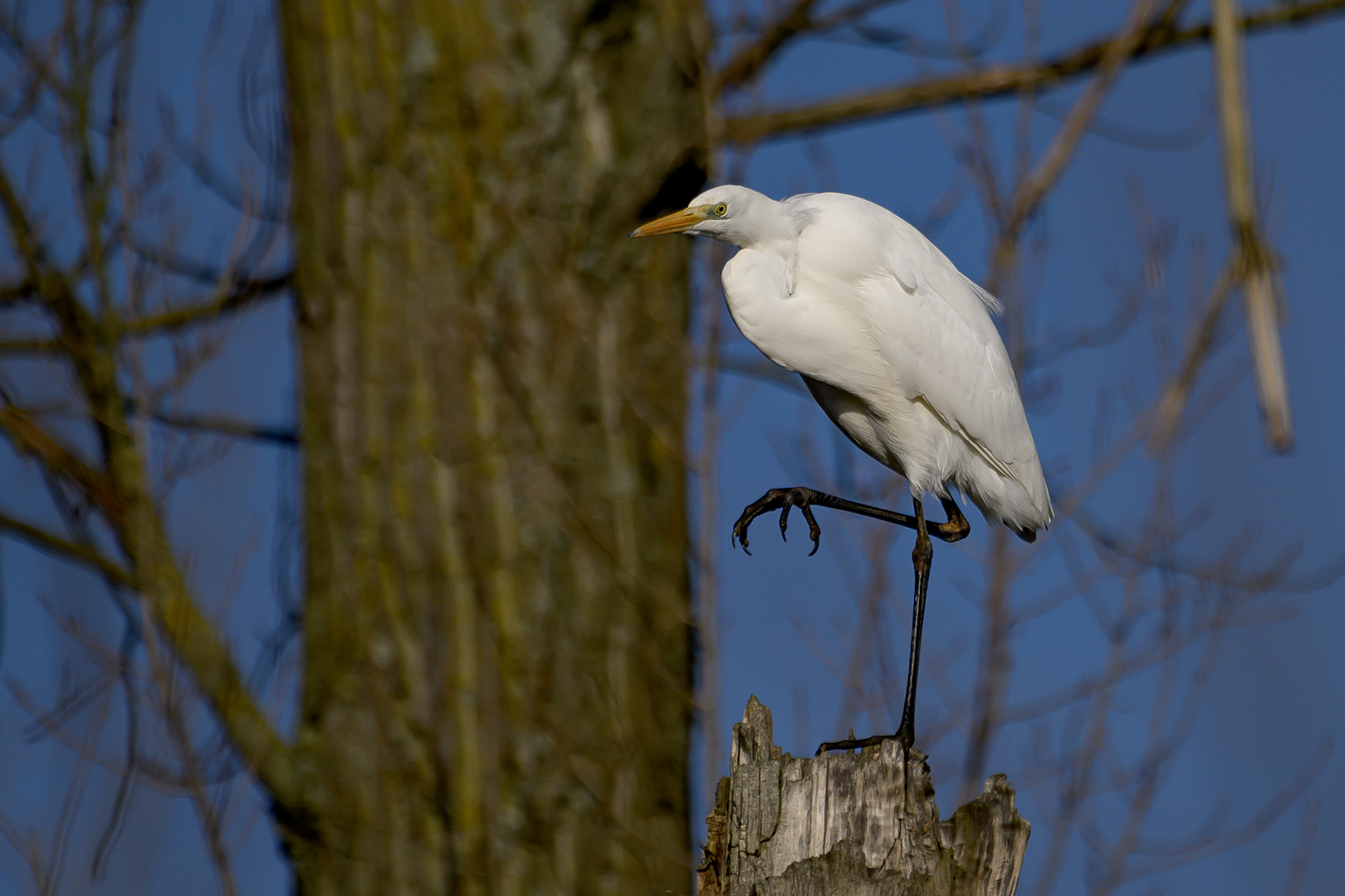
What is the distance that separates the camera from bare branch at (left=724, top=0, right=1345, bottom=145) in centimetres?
293

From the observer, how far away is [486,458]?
8.79 feet

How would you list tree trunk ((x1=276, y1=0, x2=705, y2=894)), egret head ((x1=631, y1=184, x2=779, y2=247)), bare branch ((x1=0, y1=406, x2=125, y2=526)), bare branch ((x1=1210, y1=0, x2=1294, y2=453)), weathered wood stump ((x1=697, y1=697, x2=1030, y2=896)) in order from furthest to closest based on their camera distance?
bare branch ((x1=0, y1=406, x2=125, y2=526))
tree trunk ((x1=276, y1=0, x2=705, y2=894))
egret head ((x1=631, y1=184, x2=779, y2=247))
weathered wood stump ((x1=697, y1=697, x2=1030, y2=896))
bare branch ((x1=1210, y1=0, x2=1294, y2=453))

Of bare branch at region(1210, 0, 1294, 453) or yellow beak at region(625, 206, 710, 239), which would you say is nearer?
bare branch at region(1210, 0, 1294, 453)

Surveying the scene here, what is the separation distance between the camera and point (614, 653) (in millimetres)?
2709

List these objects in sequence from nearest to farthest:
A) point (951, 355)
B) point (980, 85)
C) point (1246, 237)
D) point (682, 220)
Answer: point (1246, 237) < point (682, 220) < point (951, 355) < point (980, 85)

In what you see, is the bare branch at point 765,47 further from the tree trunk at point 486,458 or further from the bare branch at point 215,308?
the bare branch at point 215,308

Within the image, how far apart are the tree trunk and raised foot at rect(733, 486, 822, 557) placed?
0.24 metres

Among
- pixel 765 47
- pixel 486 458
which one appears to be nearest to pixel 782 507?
pixel 486 458

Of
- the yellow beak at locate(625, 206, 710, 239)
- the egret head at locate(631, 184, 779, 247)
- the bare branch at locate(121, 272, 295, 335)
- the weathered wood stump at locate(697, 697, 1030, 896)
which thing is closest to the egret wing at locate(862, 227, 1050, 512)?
the egret head at locate(631, 184, 779, 247)

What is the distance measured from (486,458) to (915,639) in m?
1.06

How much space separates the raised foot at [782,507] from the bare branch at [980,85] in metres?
0.97

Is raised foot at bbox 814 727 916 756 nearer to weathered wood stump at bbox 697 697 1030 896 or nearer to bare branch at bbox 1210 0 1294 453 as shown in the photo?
weathered wood stump at bbox 697 697 1030 896

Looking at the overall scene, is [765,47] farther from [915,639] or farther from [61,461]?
[61,461]

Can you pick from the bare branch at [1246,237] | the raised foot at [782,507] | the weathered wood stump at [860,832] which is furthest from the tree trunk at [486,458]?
the bare branch at [1246,237]
